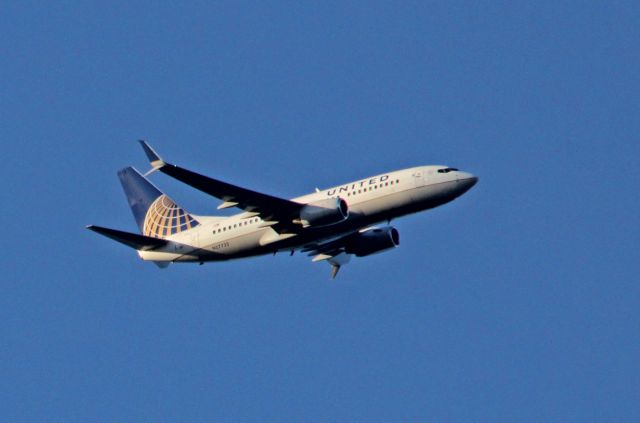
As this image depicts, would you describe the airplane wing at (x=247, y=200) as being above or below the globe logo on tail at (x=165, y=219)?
below

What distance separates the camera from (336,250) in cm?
7525

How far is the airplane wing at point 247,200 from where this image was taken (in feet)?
211

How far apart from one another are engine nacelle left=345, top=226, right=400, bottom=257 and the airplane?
0.06 metres

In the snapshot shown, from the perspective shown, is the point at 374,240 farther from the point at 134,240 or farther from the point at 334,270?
the point at 134,240

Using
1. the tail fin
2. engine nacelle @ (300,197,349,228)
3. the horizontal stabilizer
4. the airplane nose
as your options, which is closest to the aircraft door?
the airplane nose

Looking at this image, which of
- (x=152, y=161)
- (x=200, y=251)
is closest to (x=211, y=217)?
(x=200, y=251)

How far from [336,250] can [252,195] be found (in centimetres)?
1005

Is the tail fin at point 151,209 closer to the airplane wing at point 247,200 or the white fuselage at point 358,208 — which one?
the white fuselage at point 358,208

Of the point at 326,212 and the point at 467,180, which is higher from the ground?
the point at 467,180

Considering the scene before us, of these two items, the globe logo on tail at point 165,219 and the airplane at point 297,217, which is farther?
the globe logo on tail at point 165,219

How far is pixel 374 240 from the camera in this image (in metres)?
74.7

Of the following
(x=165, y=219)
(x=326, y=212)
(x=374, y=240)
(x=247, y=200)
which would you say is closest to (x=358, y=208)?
(x=326, y=212)

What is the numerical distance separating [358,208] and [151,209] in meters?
17.3

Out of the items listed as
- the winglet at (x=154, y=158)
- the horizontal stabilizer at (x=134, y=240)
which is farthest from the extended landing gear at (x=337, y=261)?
the winglet at (x=154, y=158)
